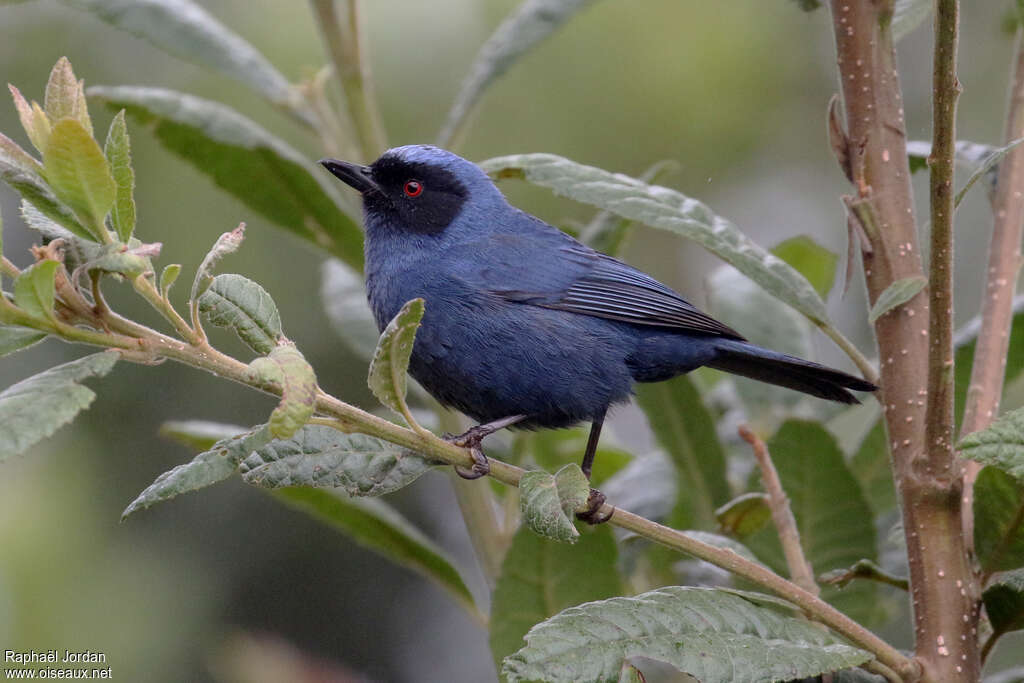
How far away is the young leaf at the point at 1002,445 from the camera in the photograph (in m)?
1.77

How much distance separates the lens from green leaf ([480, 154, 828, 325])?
2.41m

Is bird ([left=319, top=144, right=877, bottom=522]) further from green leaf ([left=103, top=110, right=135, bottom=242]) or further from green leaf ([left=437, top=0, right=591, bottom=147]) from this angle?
green leaf ([left=103, top=110, right=135, bottom=242])

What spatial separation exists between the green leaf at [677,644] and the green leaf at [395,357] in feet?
1.42

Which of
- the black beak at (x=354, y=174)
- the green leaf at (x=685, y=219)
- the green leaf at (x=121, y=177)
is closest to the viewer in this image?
the green leaf at (x=121, y=177)

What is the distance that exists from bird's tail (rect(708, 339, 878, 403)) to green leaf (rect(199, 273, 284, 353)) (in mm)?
1687

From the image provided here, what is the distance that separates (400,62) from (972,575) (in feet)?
13.6

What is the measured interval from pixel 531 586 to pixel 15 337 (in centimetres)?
134

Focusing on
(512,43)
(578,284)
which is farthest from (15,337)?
(578,284)

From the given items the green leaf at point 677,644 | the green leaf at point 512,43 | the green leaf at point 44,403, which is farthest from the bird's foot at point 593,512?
the green leaf at point 512,43

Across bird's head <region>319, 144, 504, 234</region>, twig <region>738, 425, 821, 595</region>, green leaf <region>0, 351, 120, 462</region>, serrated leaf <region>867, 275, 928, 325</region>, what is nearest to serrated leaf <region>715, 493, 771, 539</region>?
twig <region>738, 425, 821, 595</region>

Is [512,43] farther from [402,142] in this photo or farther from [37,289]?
[402,142]

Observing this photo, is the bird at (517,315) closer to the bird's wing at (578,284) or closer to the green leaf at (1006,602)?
the bird's wing at (578,284)

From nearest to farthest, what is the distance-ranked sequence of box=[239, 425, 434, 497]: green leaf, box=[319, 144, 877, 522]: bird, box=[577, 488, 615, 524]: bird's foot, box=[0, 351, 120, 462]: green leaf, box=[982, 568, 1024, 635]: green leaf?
box=[0, 351, 120, 462]: green leaf
box=[239, 425, 434, 497]: green leaf
box=[982, 568, 1024, 635]: green leaf
box=[577, 488, 615, 524]: bird's foot
box=[319, 144, 877, 522]: bird

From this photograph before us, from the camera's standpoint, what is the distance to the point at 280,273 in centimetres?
523
